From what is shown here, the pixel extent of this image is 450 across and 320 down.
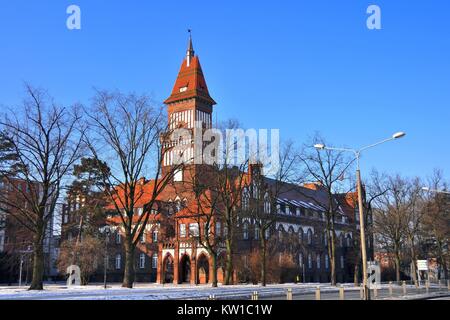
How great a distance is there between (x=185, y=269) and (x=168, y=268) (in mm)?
3608

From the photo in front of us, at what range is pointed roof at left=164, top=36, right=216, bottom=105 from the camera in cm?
9562

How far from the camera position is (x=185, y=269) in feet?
232

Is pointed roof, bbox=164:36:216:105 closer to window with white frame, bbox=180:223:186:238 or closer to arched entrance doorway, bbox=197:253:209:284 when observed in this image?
window with white frame, bbox=180:223:186:238

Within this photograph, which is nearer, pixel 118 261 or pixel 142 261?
pixel 142 261

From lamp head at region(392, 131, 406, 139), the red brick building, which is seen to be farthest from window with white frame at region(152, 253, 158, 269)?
lamp head at region(392, 131, 406, 139)

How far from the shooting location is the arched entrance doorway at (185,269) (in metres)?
69.9

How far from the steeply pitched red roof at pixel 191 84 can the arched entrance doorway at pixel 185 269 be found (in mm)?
35666

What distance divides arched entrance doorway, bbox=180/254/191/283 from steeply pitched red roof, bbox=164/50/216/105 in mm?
35666

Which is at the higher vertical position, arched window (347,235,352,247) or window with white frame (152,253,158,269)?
arched window (347,235,352,247)

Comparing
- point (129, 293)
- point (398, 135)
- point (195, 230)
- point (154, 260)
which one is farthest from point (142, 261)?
point (398, 135)

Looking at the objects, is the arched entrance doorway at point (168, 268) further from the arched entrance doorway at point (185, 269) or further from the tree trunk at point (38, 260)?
the tree trunk at point (38, 260)

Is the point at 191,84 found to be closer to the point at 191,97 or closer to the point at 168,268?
the point at 191,97

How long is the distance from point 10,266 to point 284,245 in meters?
38.6

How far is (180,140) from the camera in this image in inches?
1820
